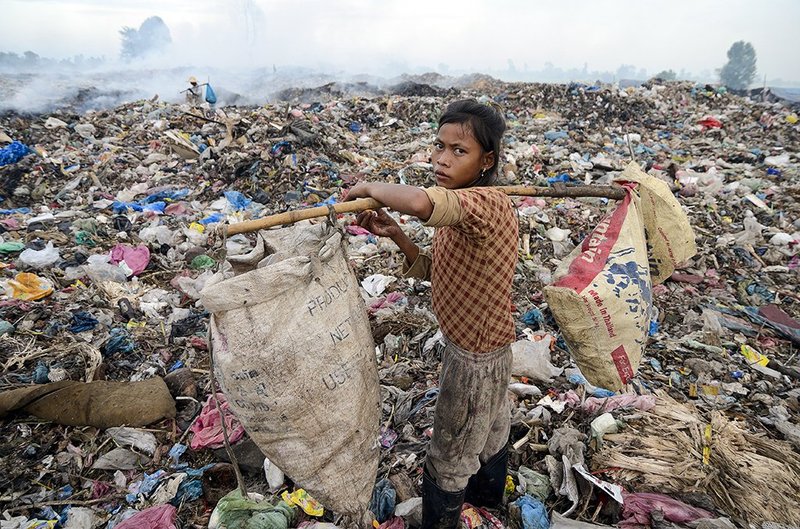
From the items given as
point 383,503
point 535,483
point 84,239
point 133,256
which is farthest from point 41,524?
point 84,239

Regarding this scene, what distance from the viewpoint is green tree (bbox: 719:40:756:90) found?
159ft

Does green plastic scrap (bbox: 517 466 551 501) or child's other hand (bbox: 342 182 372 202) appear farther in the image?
green plastic scrap (bbox: 517 466 551 501)

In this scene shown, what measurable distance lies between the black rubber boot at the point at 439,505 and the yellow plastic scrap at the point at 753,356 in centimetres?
288

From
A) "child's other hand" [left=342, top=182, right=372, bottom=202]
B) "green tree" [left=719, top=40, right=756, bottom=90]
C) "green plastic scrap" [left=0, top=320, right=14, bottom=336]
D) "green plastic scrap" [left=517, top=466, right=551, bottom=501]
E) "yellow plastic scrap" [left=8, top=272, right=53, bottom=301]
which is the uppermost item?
"green tree" [left=719, top=40, right=756, bottom=90]

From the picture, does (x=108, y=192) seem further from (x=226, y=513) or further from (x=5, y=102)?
(x=5, y=102)

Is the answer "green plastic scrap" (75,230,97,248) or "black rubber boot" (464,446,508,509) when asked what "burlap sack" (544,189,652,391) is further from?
"green plastic scrap" (75,230,97,248)

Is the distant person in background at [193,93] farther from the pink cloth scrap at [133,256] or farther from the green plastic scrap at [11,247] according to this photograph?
the pink cloth scrap at [133,256]

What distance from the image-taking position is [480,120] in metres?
1.36

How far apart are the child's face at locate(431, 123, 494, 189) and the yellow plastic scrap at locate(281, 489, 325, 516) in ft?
5.15

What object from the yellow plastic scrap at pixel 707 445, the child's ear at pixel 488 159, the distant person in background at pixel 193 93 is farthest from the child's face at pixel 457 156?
the distant person in background at pixel 193 93

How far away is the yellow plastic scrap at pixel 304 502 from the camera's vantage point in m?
1.96

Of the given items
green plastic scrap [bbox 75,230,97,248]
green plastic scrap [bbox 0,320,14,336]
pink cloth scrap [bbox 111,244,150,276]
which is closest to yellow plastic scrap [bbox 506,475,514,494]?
green plastic scrap [bbox 0,320,14,336]

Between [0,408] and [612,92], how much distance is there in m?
14.7

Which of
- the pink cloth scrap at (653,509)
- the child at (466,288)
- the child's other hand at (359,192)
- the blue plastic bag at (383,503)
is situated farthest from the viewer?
the blue plastic bag at (383,503)
